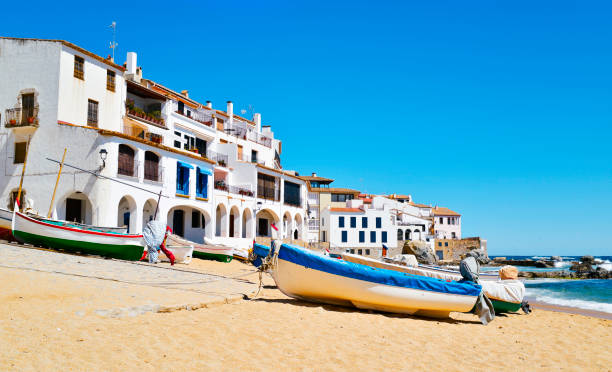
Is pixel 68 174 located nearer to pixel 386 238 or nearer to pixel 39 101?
pixel 39 101

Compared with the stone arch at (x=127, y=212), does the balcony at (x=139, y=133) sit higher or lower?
higher

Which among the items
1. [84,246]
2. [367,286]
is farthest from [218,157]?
[367,286]

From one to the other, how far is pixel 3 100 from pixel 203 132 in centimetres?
1579

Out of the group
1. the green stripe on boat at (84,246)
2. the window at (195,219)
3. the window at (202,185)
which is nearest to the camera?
the green stripe on boat at (84,246)

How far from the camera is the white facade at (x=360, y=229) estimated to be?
5947 cm

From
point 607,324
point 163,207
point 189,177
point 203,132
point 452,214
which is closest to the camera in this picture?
point 607,324

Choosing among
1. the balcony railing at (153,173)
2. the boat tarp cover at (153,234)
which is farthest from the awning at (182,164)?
the boat tarp cover at (153,234)

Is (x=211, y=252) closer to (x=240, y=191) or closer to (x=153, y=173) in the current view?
(x=153, y=173)

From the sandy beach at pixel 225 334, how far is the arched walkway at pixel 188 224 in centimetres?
1833

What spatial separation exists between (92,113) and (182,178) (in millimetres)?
6518

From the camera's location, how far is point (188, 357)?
6.59m

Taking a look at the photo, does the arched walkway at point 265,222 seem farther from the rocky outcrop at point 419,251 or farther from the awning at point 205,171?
the rocky outcrop at point 419,251

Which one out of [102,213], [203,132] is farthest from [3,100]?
[203,132]

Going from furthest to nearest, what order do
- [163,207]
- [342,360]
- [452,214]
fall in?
[452,214]
[163,207]
[342,360]
